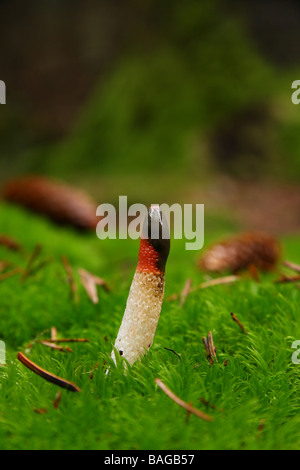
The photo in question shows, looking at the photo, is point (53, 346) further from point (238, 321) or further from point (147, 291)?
point (238, 321)

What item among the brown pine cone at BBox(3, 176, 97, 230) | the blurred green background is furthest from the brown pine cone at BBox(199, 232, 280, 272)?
the blurred green background

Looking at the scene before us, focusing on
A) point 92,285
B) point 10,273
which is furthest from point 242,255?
point 10,273

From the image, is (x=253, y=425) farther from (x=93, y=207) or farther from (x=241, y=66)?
(x=241, y=66)

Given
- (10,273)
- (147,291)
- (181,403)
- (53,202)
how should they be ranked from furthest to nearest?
(53,202) → (10,273) → (147,291) → (181,403)
